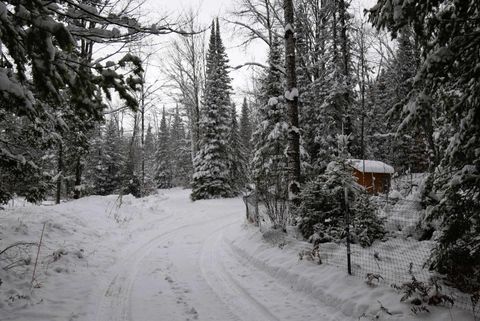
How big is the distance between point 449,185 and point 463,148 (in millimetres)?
490

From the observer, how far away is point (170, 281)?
22.8ft

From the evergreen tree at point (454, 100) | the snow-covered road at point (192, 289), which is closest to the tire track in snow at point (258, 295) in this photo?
the snow-covered road at point (192, 289)

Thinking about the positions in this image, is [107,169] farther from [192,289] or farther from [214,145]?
[192,289]

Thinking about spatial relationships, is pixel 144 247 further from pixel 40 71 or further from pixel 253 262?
pixel 40 71

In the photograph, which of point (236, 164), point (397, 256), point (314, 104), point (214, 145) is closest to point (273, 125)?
point (314, 104)

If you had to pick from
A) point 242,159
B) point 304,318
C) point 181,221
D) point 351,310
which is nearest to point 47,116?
point 304,318

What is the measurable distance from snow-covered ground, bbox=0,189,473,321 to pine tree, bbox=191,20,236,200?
14.2 m

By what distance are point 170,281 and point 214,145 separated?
19.5m

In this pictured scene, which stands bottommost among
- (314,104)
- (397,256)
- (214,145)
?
(397,256)

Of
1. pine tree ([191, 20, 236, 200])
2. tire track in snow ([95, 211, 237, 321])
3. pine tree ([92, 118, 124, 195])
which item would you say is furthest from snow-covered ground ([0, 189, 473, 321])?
pine tree ([92, 118, 124, 195])

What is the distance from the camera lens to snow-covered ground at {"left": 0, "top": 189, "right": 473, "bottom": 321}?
16.9 ft

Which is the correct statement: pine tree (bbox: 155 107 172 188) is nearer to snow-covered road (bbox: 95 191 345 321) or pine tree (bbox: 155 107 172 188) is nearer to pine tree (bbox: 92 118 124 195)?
pine tree (bbox: 92 118 124 195)

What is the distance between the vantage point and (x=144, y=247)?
10242 mm

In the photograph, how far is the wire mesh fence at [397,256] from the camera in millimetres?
5562
